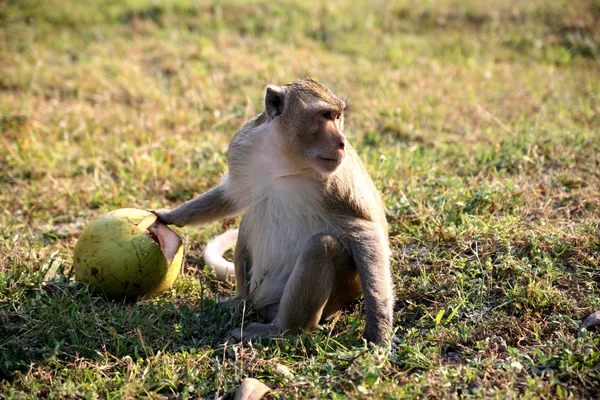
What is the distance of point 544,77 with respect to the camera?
8.25m

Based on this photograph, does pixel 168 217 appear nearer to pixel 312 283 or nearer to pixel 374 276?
pixel 312 283

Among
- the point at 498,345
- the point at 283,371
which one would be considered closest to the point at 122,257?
the point at 283,371

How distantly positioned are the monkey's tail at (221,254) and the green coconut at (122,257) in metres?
0.51

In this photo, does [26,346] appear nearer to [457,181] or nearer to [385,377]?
[385,377]

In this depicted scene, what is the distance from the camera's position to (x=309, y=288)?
3.59 metres

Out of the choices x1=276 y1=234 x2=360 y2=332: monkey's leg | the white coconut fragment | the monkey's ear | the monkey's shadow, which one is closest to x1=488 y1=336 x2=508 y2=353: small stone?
the white coconut fragment

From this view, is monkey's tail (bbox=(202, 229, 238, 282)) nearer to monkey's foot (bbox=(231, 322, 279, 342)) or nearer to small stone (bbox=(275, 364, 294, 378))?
monkey's foot (bbox=(231, 322, 279, 342))

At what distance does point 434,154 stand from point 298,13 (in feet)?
13.7

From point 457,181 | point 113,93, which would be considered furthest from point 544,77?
point 113,93

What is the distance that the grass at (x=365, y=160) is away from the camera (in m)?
3.30

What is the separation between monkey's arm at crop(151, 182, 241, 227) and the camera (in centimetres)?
434

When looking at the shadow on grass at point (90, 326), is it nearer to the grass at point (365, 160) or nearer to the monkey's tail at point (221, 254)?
the grass at point (365, 160)

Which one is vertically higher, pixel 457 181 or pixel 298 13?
pixel 298 13

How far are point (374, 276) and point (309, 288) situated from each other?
0.37 m
